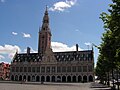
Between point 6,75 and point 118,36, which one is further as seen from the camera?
point 6,75

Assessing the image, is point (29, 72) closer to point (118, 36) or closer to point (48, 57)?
point (48, 57)

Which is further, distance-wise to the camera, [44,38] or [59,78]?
[44,38]

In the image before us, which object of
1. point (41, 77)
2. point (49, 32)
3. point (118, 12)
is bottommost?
point (41, 77)

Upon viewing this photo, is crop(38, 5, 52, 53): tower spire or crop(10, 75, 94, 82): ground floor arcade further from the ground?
crop(38, 5, 52, 53): tower spire

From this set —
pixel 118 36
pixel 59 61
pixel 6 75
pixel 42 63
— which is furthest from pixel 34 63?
pixel 118 36

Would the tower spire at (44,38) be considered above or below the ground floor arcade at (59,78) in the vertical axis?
above

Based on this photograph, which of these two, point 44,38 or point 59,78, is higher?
point 44,38

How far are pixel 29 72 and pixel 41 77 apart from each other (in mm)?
8604

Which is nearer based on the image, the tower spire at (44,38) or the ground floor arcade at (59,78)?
the ground floor arcade at (59,78)

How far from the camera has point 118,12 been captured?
1842cm

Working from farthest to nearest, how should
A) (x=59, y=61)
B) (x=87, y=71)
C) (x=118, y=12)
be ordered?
Result: (x=59, y=61) → (x=87, y=71) → (x=118, y=12)

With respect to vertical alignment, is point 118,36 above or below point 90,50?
below

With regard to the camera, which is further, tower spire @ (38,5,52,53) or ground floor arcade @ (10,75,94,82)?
tower spire @ (38,5,52,53)

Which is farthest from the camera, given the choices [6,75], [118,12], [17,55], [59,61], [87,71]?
[6,75]
